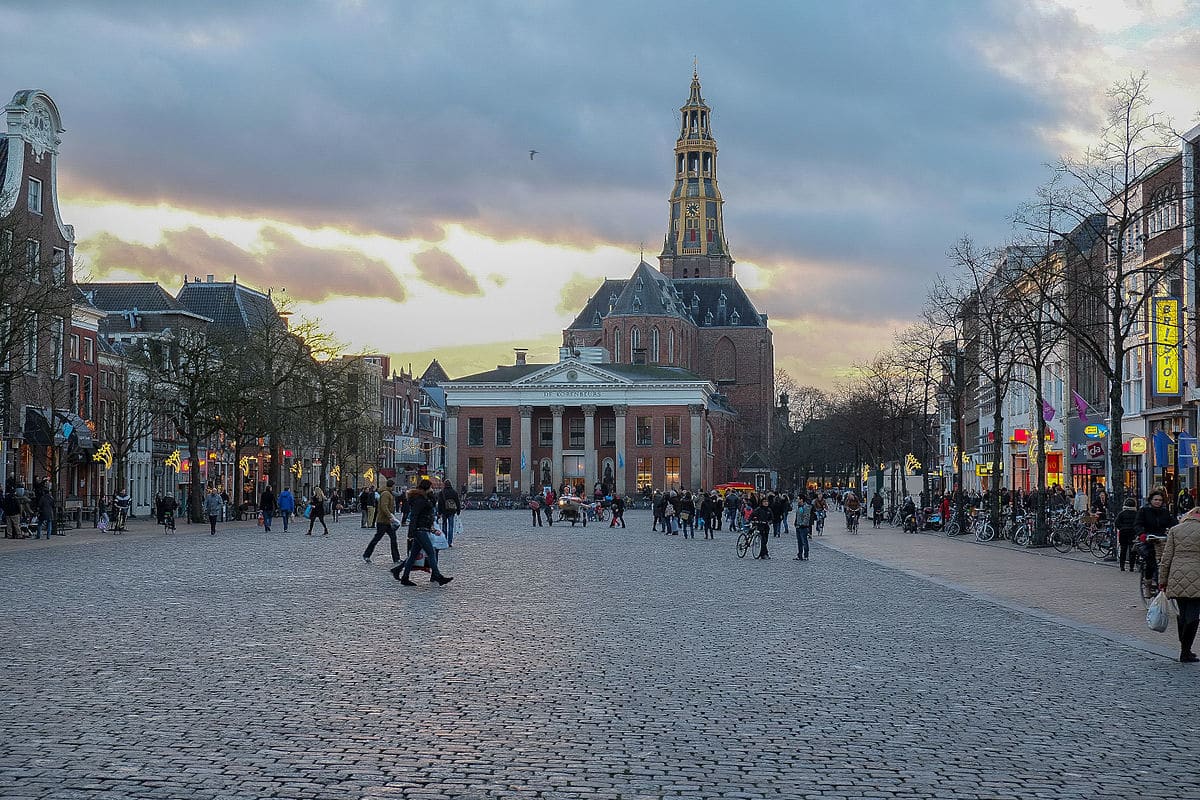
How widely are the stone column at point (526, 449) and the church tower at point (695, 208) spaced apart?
52.7 meters

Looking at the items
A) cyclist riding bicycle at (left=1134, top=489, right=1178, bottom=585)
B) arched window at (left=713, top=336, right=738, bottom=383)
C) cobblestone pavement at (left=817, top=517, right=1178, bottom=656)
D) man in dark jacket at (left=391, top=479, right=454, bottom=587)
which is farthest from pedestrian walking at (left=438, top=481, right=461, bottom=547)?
arched window at (left=713, top=336, right=738, bottom=383)

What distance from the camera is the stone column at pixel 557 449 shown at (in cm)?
13350

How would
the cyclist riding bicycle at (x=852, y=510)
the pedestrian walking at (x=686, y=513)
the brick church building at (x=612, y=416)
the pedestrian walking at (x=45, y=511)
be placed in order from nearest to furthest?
the pedestrian walking at (x=45, y=511) → the pedestrian walking at (x=686, y=513) → the cyclist riding bicycle at (x=852, y=510) → the brick church building at (x=612, y=416)

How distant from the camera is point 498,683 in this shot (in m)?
12.5

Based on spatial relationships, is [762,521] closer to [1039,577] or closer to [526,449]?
[1039,577]

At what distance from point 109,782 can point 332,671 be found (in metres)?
4.96

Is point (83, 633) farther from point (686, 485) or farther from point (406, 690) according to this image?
point (686, 485)

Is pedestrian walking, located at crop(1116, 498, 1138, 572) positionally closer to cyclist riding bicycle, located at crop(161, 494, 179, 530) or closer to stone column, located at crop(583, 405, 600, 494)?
cyclist riding bicycle, located at crop(161, 494, 179, 530)

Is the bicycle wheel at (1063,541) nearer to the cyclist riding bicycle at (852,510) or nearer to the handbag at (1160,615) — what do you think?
the cyclist riding bicycle at (852,510)

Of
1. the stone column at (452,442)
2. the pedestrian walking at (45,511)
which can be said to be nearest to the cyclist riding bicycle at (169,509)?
the pedestrian walking at (45,511)

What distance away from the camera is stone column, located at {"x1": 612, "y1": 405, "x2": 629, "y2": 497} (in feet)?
425

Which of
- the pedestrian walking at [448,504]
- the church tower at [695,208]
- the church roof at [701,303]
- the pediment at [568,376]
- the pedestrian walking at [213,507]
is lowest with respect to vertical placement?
the pedestrian walking at [213,507]

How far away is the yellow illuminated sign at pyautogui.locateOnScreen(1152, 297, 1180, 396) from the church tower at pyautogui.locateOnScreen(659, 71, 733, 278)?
132011 mm

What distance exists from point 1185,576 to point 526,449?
391 feet
